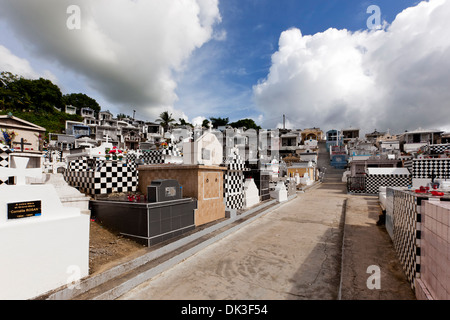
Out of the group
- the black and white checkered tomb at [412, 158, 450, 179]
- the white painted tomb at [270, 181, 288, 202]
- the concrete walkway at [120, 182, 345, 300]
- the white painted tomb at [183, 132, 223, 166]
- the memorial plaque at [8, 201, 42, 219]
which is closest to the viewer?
the memorial plaque at [8, 201, 42, 219]

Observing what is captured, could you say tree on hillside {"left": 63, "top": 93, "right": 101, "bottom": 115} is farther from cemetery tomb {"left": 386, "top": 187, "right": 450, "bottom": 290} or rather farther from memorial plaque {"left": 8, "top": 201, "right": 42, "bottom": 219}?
cemetery tomb {"left": 386, "top": 187, "right": 450, "bottom": 290}

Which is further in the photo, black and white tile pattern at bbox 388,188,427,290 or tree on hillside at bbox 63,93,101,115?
tree on hillside at bbox 63,93,101,115

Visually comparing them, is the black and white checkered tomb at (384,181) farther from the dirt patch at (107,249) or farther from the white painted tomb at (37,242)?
the white painted tomb at (37,242)

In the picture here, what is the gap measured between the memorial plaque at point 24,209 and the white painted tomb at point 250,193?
894 cm

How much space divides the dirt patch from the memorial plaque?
160 centimetres

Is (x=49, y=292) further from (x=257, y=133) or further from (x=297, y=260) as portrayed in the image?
(x=257, y=133)

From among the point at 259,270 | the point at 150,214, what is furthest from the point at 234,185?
the point at 259,270

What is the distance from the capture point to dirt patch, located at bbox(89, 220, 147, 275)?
444cm

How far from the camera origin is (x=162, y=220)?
5.85m

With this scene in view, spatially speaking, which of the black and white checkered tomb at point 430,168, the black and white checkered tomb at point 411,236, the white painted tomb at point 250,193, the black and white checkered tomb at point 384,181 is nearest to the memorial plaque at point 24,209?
the black and white checkered tomb at point 411,236

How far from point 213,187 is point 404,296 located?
604 centimetres

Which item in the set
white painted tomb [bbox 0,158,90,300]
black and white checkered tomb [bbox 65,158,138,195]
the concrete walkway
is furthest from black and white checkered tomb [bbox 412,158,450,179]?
white painted tomb [bbox 0,158,90,300]
